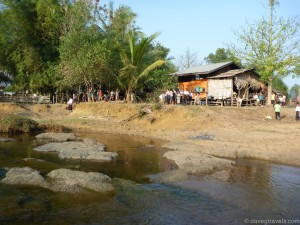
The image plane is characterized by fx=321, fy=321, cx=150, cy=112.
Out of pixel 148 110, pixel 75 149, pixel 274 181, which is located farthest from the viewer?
pixel 148 110

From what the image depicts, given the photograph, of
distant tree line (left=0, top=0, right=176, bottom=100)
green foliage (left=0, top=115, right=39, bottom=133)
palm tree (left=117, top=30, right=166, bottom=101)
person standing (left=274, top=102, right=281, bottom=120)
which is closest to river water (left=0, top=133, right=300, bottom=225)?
green foliage (left=0, top=115, right=39, bottom=133)

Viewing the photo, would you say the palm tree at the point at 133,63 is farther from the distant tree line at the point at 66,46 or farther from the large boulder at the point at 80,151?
the large boulder at the point at 80,151

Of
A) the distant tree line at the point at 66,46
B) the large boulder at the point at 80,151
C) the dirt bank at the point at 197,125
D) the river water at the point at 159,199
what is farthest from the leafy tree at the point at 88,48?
the river water at the point at 159,199

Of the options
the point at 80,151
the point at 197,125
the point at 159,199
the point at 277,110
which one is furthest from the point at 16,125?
the point at 277,110

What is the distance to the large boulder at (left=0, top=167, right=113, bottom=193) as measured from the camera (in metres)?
8.87

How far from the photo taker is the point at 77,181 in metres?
9.23

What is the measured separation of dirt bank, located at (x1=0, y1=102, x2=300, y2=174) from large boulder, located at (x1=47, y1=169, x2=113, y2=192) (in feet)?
11.9

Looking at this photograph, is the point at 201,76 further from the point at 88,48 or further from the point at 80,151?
the point at 80,151

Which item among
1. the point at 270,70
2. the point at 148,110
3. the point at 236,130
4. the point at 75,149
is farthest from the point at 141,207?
the point at 270,70

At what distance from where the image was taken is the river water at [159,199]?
23.3 feet

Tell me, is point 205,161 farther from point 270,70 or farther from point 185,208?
point 270,70

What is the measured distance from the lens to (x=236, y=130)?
61.2 feet

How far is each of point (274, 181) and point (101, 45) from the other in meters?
20.0

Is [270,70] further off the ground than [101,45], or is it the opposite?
[101,45]
